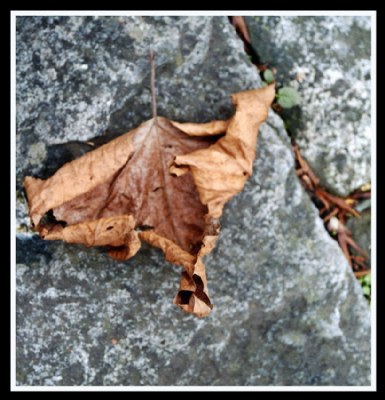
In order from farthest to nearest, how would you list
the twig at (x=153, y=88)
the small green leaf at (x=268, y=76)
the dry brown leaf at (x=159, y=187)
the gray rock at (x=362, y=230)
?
the gray rock at (x=362, y=230) → the small green leaf at (x=268, y=76) → the twig at (x=153, y=88) → the dry brown leaf at (x=159, y=187)

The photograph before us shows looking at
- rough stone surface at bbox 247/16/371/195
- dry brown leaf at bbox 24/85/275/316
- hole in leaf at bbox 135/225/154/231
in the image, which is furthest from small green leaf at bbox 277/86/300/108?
hole in leaf at bbox 135/225/154/231

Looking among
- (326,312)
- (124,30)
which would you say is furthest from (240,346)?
(124,30)

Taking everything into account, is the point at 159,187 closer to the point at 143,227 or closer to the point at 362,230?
the point at 143,227

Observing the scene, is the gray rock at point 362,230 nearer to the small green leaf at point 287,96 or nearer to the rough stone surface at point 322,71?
the rough stone surface at point 322,71

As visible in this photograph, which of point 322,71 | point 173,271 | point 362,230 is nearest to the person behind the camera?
point 173,271

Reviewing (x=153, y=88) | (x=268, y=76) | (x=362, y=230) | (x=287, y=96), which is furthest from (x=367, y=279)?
(x=153, y=88)

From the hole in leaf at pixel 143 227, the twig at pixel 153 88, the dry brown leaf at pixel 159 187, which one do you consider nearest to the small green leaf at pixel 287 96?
the dry brown leaf at pixel 159 187

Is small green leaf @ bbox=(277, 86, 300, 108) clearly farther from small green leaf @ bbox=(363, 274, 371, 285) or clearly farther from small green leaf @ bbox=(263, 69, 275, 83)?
small green leaf @ bbox=(363, 274, 371, 285)
